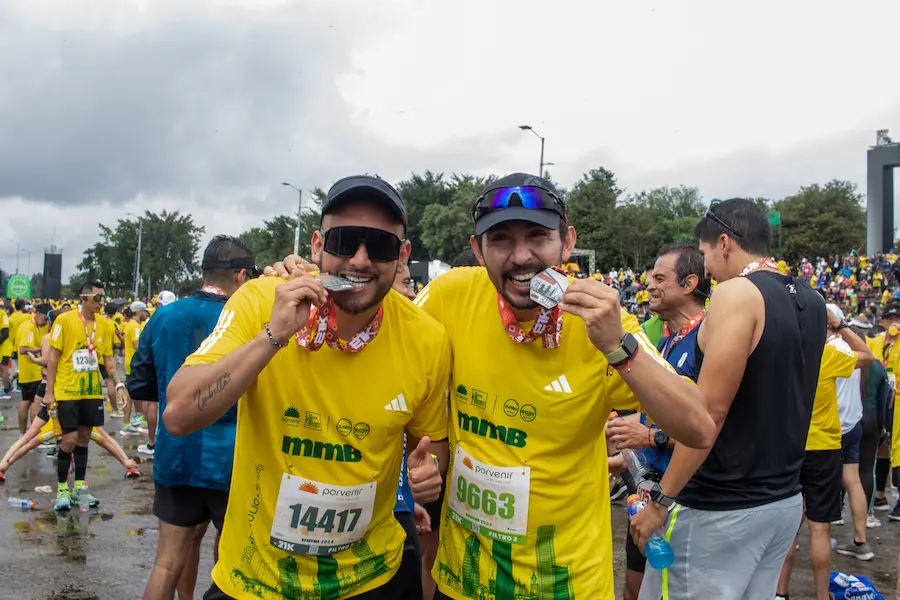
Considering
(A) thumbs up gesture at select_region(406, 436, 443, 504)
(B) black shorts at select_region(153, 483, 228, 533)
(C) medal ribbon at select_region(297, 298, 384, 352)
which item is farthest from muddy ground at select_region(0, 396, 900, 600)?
(C) medal ribbon at select_region(297, 298, 384, 352)

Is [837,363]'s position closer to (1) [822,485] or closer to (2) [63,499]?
(1) [822,485]

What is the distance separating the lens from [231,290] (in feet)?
16.1

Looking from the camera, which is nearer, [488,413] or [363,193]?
[363,193]

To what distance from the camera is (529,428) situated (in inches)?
96.7

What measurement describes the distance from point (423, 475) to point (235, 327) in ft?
2.60

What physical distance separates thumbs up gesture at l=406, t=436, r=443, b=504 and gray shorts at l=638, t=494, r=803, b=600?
1.26 metres

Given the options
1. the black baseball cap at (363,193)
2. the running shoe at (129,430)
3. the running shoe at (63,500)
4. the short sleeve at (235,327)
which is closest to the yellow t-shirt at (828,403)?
the black baseball cap at (363,193)

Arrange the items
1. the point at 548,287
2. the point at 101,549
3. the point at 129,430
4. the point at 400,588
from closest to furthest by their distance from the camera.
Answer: the point at 548,287 < the point at 400,588 < the point at 101,549 < the point at 129,430

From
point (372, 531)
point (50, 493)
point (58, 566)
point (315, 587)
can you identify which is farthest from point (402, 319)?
point (50, 493)

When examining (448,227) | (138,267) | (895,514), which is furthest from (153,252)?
(895,514)

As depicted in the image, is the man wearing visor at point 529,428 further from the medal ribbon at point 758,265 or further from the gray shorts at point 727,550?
the medal ribbon at point 758,265

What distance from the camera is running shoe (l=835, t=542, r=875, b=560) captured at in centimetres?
637

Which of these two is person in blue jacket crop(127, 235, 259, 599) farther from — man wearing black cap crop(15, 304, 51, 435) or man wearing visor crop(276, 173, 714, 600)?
man wearing black cap crop(15, 304, 51, 435)

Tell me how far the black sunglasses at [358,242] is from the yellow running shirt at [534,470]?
0.51 metres
